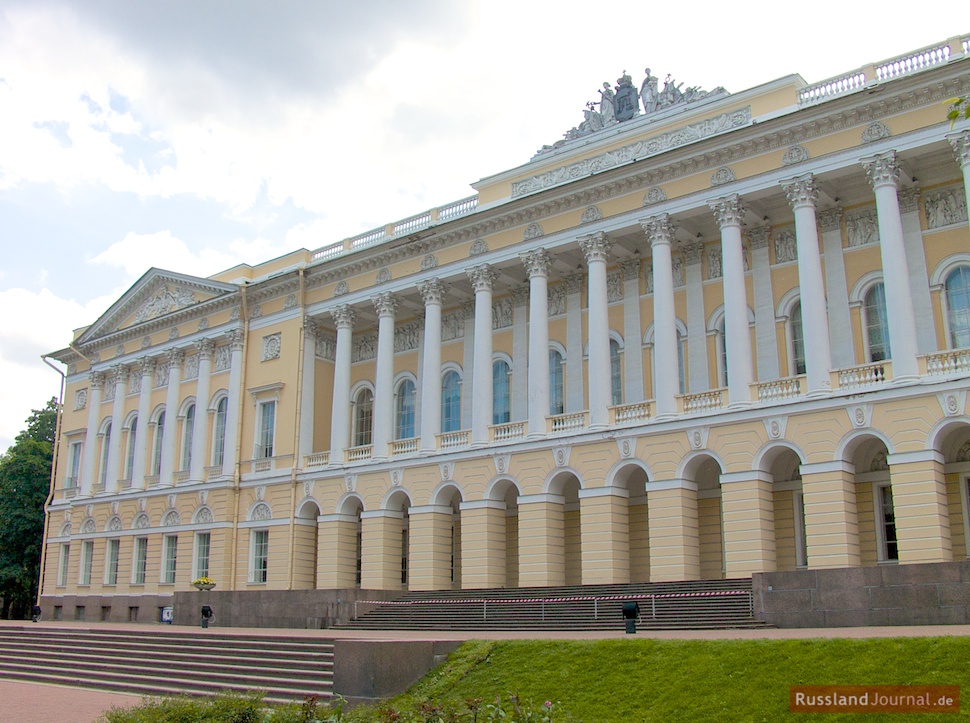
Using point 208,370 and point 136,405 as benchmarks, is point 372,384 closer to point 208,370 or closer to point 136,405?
point 208,370

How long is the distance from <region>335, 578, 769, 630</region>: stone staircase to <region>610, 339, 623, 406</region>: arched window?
685cm

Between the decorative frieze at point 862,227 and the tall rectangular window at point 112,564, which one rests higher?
the decorative frieze at point 862,227

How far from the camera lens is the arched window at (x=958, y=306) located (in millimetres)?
25250

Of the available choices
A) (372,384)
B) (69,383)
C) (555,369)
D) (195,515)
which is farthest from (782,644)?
(69,383)

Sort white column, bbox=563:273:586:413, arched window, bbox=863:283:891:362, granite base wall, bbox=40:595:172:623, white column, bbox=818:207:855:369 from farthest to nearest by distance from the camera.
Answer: granite base wall, bbox=40:595:172:623 < white column, bbox=563:273:586:413 < white column, bbox=818:207:855:369 < arched window, bbox=863:283:891:362

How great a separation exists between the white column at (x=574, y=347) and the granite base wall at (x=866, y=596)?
1202 centimetres

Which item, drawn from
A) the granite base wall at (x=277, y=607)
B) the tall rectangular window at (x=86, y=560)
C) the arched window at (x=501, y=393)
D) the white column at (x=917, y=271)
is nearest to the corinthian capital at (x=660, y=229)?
the white column at (x=917, y=271)

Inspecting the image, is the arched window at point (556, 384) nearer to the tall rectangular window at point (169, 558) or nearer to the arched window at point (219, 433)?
the arched window at point (219, 433)

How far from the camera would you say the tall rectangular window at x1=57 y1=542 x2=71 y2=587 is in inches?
1781

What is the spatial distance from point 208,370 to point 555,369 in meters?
15.7

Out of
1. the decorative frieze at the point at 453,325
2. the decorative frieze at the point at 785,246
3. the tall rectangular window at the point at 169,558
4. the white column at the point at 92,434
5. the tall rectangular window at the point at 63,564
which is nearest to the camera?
the decorative frieze at the point at 785,246

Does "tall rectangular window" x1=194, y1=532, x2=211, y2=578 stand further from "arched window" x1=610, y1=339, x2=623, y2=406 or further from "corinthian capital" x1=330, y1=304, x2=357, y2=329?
"arched window" x1=610, y1=339, x2=623, y2=406

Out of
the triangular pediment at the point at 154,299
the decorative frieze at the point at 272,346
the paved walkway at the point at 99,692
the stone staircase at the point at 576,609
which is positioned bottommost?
the paved walkway at the point at 99,692

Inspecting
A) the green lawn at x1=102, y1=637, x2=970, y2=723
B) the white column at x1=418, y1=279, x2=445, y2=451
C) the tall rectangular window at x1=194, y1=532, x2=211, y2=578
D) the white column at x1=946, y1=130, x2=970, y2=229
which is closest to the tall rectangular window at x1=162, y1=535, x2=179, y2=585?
the tall rectangular window at x1=194, y1=532, x2=211, y2=578
